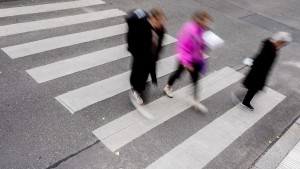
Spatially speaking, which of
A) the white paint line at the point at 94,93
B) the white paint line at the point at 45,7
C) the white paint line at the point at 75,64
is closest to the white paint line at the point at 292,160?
the white paint line at the point at 94,93

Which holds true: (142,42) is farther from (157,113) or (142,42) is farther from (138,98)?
(157,113)

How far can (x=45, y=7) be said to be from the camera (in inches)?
369

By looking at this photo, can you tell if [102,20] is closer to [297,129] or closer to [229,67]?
[229,67]

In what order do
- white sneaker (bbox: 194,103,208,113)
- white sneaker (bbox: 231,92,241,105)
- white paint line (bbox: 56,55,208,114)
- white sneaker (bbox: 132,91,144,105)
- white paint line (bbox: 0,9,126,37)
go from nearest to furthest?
white paint line (bbox: 56,55,208,114), white sneaker (bbox: 132,91,144,105), white sneaker (bbox: 194,103,208,113), white sneaker (bbox: 231,92,241,105), white paint line (bbox: 0,9,126,37)

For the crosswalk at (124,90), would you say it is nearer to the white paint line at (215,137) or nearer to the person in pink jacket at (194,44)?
the white paint line at (215,137)

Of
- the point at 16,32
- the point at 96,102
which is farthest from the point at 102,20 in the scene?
the point at 96,102

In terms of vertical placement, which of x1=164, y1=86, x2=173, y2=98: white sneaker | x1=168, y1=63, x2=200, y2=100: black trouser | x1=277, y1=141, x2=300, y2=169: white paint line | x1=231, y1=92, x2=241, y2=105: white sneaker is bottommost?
x1=277, y1=141, x2=300, y2=169: white paint line

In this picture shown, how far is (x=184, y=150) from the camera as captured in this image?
17.7ft

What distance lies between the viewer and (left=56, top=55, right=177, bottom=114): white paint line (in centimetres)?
588

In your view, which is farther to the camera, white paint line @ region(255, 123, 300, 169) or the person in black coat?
the person in black coat

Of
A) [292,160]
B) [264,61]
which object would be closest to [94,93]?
[264,61]

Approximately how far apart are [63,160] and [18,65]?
2.76 meters

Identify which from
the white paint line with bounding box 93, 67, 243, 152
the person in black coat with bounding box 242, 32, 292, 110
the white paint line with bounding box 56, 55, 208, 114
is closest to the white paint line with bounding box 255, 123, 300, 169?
the person in black coat with bounding box 242, 32, 292, 110

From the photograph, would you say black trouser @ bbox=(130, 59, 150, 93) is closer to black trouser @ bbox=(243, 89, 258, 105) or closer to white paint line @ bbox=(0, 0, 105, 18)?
black trouser @ bbox=(243, 89, 258, 105)
